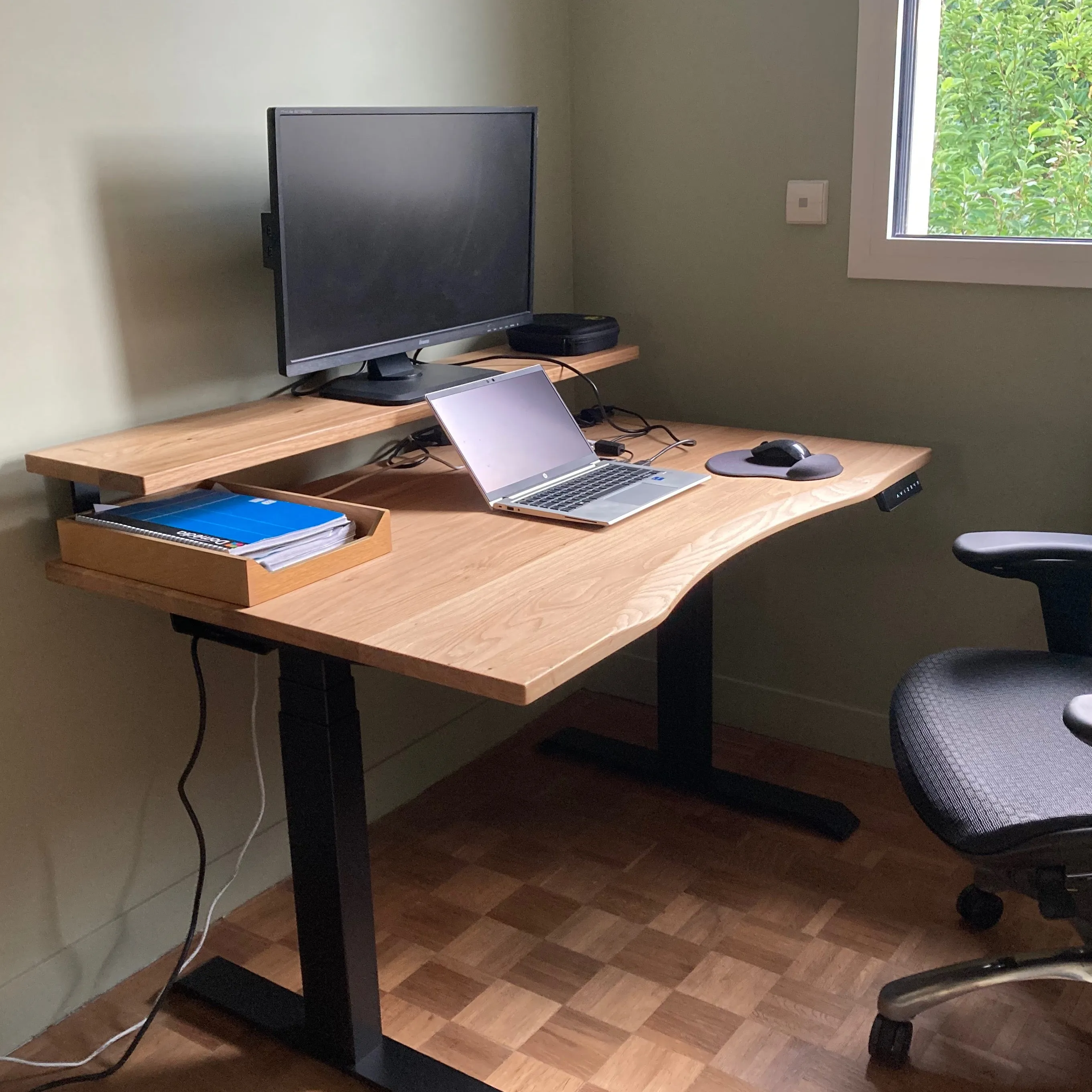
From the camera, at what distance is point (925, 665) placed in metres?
1.85

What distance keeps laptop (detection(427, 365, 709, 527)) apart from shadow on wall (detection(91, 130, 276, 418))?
0.37 meters

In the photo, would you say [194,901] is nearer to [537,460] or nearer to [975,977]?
[537,460]

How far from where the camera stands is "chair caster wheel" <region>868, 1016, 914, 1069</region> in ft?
5.68

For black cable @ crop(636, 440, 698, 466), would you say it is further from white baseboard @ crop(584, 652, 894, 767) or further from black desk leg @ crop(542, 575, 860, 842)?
white baseboard @ crop(584, 652, 894, 767)

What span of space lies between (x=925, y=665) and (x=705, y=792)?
76 cm

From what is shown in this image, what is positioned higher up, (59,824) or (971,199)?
(971,199)

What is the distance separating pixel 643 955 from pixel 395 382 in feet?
3.48

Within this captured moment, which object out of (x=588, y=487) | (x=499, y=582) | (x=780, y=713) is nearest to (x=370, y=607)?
(x=499, y=582)

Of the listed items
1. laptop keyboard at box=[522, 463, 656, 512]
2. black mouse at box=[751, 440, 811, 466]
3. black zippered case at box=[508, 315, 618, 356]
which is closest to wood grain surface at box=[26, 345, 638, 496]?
laptop keyboard at box=[522, 463, 656, 512]

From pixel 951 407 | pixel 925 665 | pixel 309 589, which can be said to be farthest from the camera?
pixel 951 407

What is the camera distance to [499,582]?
62.3 inches

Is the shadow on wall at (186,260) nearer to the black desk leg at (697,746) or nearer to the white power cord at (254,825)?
the white power cord at (254,825)

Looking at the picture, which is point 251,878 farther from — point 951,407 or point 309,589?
point 951,407

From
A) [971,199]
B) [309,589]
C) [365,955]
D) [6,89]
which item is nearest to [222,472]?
[309,589]
